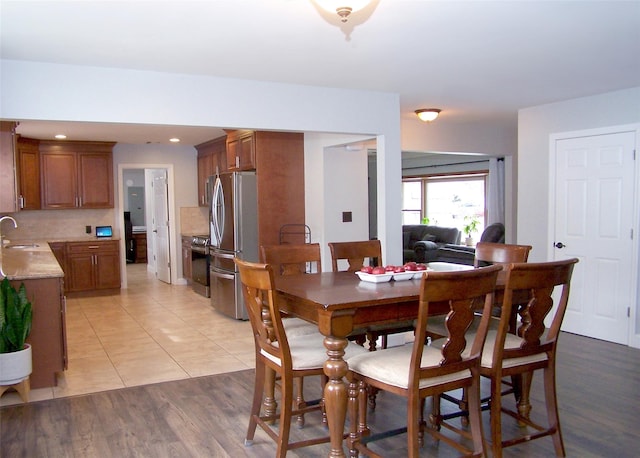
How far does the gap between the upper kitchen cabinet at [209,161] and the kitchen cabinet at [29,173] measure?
7.44ft

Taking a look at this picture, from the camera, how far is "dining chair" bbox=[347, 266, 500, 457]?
7.20 feet

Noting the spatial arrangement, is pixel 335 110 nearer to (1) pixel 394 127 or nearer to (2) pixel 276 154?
(1) pixel 394 127

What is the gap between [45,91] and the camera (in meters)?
3.56

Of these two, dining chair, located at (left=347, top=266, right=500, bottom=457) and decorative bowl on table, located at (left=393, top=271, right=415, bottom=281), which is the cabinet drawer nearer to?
A: decorative bowl on table, located at (left=393, top=271, right=415, bottom=281)

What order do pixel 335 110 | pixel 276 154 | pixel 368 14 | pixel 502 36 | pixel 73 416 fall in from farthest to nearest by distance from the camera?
pixel 276 154 < pixel 335 110 < pixel 73 416 < pixel 502 36 < pixel 368 14

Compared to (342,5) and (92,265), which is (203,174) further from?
(342,5)

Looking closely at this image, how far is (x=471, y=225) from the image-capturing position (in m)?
9.79

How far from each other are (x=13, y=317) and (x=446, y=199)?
832 centimetres

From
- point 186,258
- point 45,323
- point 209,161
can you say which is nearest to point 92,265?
point 186,258

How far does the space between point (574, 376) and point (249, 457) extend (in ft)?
8.25

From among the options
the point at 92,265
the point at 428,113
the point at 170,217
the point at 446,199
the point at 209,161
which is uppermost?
the point at 428,113

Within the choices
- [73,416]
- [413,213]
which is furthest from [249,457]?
[413,213]

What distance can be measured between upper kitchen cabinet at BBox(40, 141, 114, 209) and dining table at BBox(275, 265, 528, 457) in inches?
242

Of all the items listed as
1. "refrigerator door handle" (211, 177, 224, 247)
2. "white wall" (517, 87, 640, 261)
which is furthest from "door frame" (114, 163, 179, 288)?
"white wall" (517, 87, 640, 261)
